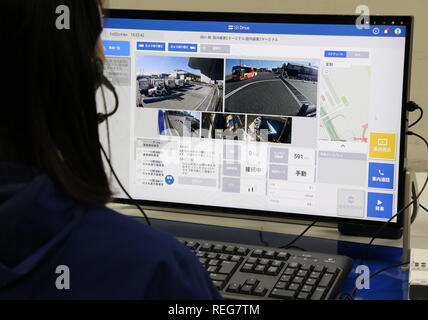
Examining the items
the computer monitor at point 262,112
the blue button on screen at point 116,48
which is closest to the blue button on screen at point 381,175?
the computer monitor at point 262,112

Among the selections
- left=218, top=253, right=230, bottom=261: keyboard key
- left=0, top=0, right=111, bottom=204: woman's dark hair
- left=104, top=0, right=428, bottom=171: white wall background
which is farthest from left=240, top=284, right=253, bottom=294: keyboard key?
left=104, top=0, right=428, bottom=171: white wall background

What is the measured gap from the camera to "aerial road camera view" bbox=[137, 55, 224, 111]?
1270 mm

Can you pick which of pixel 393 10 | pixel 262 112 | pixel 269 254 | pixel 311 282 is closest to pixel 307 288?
pixel 311 282

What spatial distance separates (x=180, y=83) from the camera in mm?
1295

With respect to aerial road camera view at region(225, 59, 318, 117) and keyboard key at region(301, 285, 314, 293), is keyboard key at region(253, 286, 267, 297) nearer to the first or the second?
keyboard key at region(301, 285, 314, 293)

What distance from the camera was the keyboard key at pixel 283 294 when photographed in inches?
38.8

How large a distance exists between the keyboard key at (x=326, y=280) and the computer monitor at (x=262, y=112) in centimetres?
21

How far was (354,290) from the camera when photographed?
108 cm

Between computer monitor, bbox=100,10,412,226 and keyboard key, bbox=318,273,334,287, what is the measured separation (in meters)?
0.21

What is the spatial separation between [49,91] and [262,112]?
0.66 metres

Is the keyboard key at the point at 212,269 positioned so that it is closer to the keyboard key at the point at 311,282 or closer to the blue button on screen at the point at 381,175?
the keyboard key at the point at 311,282

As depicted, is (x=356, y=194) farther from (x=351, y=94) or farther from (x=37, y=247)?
(x=37, y=247)

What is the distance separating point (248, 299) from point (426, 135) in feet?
3.15

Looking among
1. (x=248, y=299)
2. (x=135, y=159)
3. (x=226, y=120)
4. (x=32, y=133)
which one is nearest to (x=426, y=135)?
(x=226, y=120)
